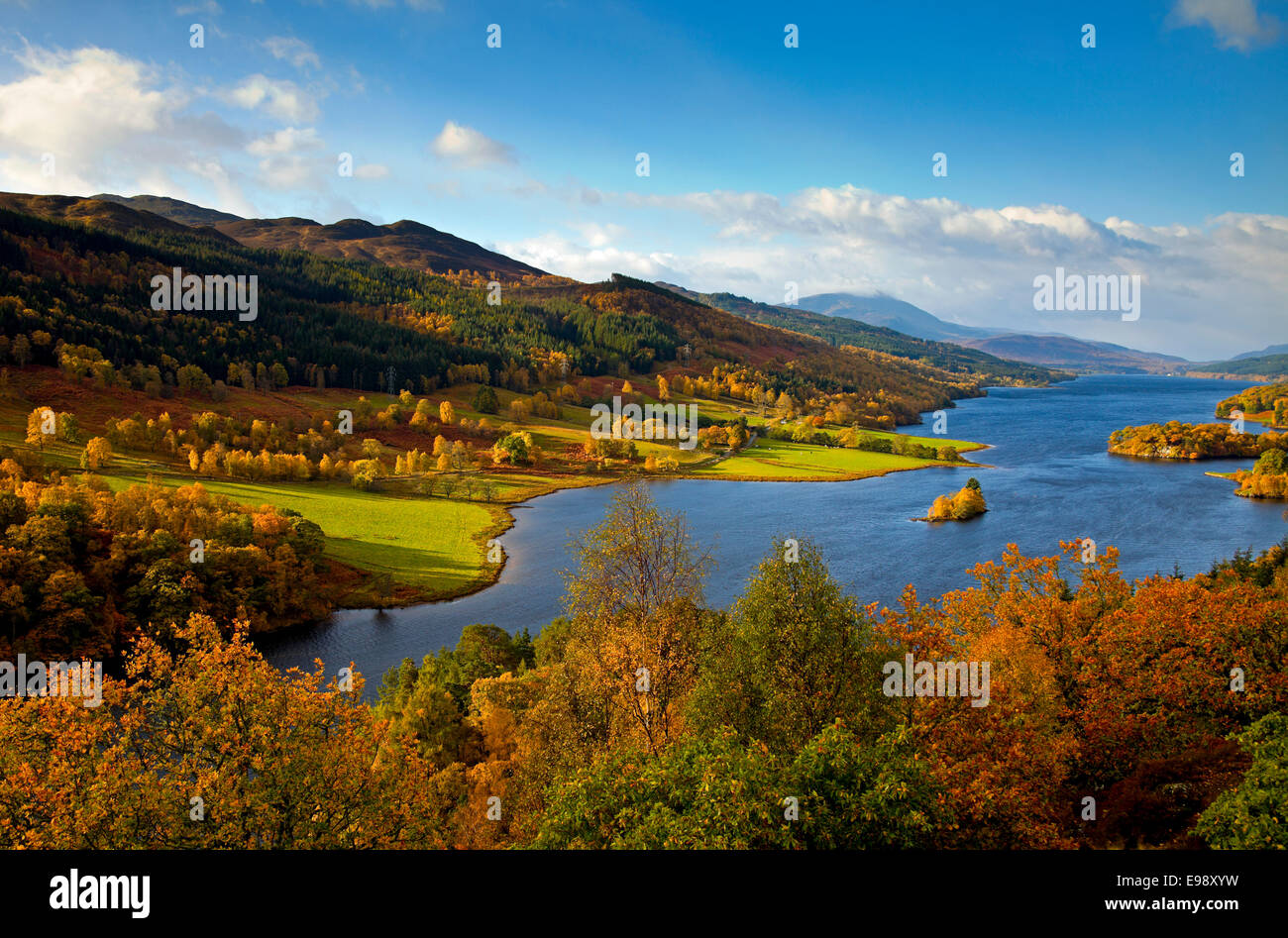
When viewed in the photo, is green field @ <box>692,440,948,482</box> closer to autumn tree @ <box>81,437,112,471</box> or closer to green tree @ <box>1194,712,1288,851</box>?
autumn tree @ <box>81,437,112,471</box>

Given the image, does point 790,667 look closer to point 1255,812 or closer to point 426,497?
point 1255,812

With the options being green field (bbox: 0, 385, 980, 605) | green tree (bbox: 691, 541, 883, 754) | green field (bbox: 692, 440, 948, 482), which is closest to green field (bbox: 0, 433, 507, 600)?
green field (bbox: 0, 385, 980, 605)

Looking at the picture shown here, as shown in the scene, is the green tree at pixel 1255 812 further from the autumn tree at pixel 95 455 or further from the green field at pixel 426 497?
the autumn tree at pixel 95 455

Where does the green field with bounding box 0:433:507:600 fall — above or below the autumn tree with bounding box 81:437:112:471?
below

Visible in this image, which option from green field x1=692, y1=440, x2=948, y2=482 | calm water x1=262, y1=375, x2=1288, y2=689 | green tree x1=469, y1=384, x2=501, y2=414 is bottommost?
calm water x1=262, y1=375, x2=1288, y2=689
